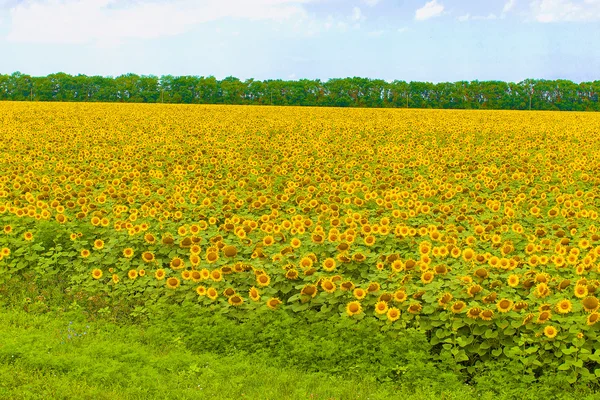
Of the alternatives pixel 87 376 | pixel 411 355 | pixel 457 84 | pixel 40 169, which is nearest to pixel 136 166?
pixel 40 169

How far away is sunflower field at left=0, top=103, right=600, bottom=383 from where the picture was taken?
6590mm

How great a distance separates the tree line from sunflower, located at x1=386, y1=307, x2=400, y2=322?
244 feet

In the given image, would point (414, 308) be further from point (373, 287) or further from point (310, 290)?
point (310, 290)

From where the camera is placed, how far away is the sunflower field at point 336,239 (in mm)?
6590

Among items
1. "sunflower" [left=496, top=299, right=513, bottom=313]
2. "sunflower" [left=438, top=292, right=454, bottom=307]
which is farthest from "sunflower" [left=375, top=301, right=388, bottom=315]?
"sunflower" [left=496, top=299, right=513, bottom=313]

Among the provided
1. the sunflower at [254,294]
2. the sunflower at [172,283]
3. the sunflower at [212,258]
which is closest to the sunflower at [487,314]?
the sunflower at [254,294]

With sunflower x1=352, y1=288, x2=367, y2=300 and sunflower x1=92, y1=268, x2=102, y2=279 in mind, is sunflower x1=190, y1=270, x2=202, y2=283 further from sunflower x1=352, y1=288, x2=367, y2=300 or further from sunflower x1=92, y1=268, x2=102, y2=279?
sunflower x1=352, y1=288, x2=367, y2=300

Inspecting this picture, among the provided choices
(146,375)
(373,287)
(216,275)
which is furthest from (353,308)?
(146,375)

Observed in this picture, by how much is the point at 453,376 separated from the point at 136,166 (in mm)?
10668

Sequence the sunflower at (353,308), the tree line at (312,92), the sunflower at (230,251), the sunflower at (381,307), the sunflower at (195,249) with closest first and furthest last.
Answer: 1. the sunflower at (381,307)
2. the sunflower at (353,308)
3. the sunflower at (230,251)
4. the sunflower at (195,249)
5. the tree line at (312,92)

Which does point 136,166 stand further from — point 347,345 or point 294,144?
point 347,345

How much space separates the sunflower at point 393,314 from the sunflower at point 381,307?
5 cm

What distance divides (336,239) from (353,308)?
190cm

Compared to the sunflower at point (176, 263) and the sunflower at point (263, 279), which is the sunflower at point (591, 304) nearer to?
the sunflower at point (263, 279)
